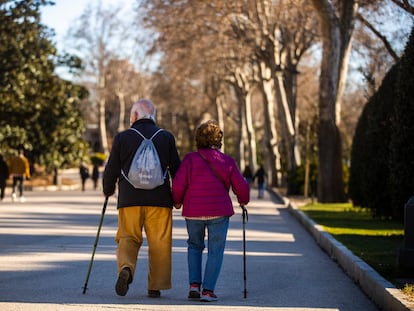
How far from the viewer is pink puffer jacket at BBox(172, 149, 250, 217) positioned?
10.8 metres

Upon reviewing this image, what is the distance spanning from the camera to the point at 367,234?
66.6ft

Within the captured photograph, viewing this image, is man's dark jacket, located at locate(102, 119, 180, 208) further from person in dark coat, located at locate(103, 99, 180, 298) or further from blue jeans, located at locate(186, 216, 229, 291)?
blue jeans, located at locate(186, 216, 229, 291)

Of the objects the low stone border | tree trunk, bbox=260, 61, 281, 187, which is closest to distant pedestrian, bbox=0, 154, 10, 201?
the low stone border

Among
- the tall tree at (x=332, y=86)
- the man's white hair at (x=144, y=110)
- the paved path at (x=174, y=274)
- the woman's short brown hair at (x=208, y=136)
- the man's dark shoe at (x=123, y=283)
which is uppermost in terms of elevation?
the tall tree at (x=332, y=86)

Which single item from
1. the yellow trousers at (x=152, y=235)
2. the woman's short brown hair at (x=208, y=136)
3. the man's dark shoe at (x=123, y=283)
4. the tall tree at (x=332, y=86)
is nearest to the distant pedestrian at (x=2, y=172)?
the tall tree at (x=332, y=86)

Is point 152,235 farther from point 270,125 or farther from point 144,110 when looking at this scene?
point 270,125

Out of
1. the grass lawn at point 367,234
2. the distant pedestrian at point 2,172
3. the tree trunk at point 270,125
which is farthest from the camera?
the tree trunk at point 270,125

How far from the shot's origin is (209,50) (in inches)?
2211

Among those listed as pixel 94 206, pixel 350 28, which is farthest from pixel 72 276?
pixel 350 28

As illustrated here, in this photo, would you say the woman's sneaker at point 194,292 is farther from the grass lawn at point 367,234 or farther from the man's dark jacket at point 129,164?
the grass lawn at point 367,234

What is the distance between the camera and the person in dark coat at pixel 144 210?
10844 millimetres

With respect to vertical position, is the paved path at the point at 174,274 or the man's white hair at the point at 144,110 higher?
the man's white hair at the point at 144,110

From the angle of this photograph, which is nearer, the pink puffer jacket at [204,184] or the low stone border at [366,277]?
the low stone border at [366,277]

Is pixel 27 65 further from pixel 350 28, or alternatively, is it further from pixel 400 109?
pixel 400 109
